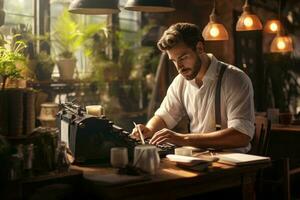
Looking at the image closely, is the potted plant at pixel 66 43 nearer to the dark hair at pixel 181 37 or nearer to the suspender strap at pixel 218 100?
the dark hair at pixel 181 37

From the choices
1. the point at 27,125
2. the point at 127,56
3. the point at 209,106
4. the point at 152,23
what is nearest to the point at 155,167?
the point at 27,125

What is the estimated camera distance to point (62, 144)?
2605mm

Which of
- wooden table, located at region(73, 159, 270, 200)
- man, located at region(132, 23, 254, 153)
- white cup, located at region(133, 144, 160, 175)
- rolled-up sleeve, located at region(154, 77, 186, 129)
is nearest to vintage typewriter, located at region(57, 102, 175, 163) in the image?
wooden table, located at region(73, 159, 270, 200)

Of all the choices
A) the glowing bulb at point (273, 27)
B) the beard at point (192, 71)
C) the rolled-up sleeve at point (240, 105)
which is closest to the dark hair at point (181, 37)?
the beard at point (192, 71)

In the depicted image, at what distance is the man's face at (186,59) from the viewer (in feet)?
11.2

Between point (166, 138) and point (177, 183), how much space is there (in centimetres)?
69

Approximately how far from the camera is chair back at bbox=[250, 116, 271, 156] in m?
3.68

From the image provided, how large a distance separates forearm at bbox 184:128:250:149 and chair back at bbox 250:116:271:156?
447 millimetres

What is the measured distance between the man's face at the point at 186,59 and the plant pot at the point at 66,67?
286 centimetres

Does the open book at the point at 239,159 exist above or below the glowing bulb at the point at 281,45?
below

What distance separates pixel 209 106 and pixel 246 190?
914mm

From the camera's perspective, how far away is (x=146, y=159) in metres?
2.49

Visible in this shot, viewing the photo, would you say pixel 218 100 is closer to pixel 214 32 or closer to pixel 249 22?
pixel 214 32

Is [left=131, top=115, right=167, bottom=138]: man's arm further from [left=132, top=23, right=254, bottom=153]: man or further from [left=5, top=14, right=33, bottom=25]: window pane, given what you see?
[left=5, top=14, right=33, bottom=25]: window pane
